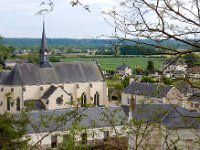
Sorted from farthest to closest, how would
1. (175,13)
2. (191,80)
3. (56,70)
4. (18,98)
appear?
(56,70), (18,98), (191,80), (175,13)

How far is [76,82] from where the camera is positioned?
130 feet

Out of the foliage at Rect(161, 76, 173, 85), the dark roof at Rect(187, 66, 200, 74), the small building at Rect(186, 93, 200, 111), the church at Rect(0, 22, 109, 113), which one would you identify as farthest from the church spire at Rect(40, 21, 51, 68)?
the dark roof at Rect(187, 66, 200, 74)

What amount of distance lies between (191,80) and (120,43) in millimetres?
1241

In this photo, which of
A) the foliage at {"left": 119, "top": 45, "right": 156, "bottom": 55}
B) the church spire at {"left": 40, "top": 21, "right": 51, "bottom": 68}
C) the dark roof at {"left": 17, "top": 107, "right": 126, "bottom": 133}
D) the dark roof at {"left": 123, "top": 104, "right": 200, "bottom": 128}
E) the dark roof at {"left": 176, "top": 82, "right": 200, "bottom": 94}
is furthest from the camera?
the church spire at {"left": 40, "top": 21, "right": 51, "bottom": 68}

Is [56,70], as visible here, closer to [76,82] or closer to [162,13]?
[76,82]

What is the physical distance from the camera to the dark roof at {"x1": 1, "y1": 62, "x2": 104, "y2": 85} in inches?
1449

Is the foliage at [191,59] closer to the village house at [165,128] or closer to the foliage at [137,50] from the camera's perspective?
the foliage at [137,50]

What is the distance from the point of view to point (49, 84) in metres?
37.9

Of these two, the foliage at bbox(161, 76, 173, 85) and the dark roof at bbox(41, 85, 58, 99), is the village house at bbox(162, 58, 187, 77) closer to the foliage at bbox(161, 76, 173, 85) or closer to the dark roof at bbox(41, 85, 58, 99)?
the foliage at bbox(161, 76, 173, 85)

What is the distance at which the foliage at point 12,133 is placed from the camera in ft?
32.6

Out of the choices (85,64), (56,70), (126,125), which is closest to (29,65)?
(56,70)

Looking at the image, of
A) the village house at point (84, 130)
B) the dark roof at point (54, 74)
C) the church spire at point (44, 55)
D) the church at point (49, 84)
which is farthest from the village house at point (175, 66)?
the church spire at point (44, 55)

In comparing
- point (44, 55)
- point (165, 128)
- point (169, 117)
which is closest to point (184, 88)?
point (169, 117)

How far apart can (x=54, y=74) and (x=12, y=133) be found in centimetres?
2841
